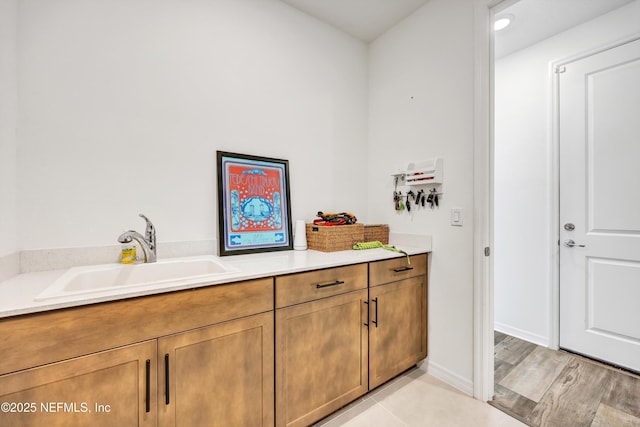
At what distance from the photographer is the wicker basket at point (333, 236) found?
1812 millimetres

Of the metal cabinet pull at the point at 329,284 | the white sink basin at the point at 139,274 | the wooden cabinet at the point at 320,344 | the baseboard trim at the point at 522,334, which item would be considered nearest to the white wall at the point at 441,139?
the wooden cabinet at the point at 320,344

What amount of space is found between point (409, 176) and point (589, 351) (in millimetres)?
1931

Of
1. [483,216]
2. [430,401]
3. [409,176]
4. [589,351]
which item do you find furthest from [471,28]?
[589,351]

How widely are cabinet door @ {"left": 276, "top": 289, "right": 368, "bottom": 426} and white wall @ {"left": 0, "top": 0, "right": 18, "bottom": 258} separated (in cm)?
119

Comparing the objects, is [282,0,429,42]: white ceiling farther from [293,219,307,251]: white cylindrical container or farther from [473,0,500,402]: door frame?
[293,219,307,251]: white cylindrical container

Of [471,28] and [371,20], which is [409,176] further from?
[371,20]

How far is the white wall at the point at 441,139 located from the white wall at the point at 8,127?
86.0 inches

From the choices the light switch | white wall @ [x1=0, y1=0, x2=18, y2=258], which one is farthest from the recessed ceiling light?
white wall @ [x1=0, y1=0, x2=18, y2=258]

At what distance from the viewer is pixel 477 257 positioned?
1.69m

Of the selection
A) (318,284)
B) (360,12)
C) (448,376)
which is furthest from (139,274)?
(360,12)

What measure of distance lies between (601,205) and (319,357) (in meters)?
2.36

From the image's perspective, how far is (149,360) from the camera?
3.16ft

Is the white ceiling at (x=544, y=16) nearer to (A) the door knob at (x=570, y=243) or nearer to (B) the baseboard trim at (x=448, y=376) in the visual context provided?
(A) the door knob at (x=570, y=243)

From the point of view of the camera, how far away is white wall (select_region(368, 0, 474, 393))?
1.76m
